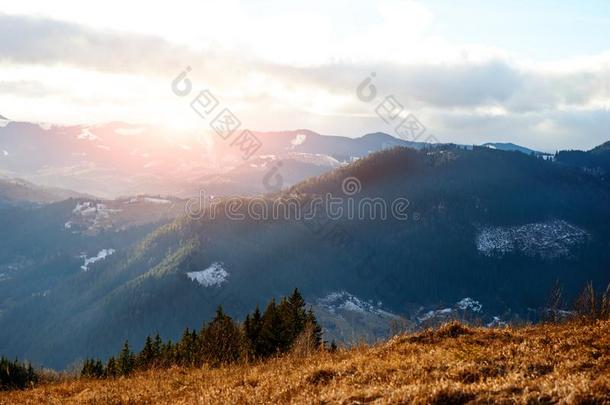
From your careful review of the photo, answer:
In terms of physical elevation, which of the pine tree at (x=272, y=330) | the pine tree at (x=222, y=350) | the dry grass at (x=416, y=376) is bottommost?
A: the pine tree at (x=272, y=330)

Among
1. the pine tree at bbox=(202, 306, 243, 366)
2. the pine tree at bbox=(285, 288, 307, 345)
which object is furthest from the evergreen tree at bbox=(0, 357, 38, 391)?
the pine tree at bbox=(285, 288, 307, 345)

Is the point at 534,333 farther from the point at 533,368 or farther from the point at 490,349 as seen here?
the point at 533,368

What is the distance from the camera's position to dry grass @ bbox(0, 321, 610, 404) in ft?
32.6

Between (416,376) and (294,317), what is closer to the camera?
(416,376)

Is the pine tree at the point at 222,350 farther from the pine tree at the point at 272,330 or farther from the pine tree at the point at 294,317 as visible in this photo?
the pine tree at the point at 294,317

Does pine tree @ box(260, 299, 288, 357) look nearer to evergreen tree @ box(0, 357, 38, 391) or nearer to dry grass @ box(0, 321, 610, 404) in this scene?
evergreen tree @ box(0, 357, 38, 391)

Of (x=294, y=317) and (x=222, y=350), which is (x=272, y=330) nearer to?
(x=294, y=317)

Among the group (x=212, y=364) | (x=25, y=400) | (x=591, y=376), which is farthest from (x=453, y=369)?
(x=25, y=400)

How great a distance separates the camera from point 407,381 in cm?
1163

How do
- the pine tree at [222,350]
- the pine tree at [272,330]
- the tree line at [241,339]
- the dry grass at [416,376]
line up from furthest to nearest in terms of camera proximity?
1. the pine tree at [272,330]
2. the tree line at [241,339]
3. the pine tree at [222,350]
4. the dry grass at [416,376]

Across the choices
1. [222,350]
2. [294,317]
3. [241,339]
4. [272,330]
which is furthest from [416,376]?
[294,317]

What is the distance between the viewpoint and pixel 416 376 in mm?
11984

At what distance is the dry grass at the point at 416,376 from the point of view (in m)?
9.92

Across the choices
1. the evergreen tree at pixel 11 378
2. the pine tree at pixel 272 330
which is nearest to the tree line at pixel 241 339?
the pine tree at pixel 272 330
